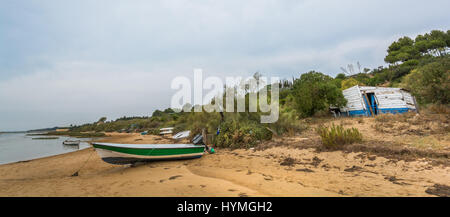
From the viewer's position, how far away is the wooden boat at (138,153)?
23.9 ft

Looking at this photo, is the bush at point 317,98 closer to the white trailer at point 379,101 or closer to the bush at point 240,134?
the white trailer at point 379,101

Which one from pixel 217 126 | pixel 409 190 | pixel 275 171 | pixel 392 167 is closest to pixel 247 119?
pixel 217 126

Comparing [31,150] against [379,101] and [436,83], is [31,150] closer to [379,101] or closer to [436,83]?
[379,101]

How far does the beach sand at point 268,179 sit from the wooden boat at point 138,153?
417 mm

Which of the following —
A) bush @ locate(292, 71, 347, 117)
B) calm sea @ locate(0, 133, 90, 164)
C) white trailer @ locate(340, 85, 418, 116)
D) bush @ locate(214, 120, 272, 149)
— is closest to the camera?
bush @ locate(214, 120, 272, 149)

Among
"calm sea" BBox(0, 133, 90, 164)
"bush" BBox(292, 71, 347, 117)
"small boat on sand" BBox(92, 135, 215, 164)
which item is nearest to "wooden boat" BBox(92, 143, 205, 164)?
"small boat on sand" BBox(92, 135, 215, 164)

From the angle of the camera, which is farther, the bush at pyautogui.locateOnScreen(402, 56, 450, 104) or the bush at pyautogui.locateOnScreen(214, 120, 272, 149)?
the bush at pyautogui.locateOnScreen(402, 56, 450, 104)

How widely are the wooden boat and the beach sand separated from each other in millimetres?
417

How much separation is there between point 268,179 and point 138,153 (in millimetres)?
5143

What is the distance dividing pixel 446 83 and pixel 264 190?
15066 millimetres

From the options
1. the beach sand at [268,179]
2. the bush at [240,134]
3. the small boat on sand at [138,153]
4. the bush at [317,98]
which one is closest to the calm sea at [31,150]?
the beach sand at [268,179]

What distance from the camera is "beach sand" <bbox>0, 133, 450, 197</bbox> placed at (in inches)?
174

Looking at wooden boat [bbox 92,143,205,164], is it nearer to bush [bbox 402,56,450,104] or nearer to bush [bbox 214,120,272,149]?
bush [bbox 214,120,272,149]

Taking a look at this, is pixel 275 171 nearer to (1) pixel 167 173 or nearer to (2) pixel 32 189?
(1) pixel 167 173
